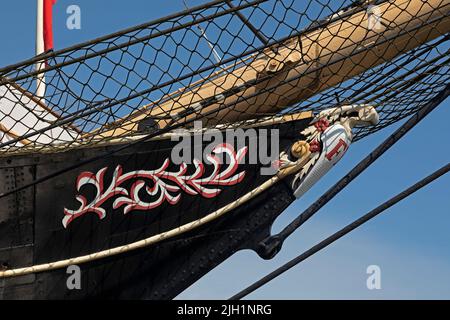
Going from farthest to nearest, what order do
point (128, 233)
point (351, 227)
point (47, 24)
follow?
point (47, 24) → point (128, 233) → point (351, 227)

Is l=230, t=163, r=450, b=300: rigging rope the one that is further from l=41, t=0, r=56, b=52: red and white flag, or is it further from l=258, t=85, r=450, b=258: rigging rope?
l=41, t=0, r=56, b=52: red and white flag

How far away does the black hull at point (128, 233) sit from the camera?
7023 mm

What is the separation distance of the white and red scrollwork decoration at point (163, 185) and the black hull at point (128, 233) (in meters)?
0.04

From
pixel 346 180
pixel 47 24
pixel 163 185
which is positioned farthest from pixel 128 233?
pixel 47 24

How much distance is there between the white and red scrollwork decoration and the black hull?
0.04 metres

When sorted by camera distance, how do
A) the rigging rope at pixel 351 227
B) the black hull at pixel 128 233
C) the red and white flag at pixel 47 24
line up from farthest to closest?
the red and white flag at pixel 47 24
the black hull at pixel 128 233
the rigging rope at pixel 351 227

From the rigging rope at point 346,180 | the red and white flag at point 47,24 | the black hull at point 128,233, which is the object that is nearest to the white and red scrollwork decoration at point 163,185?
the black hull at point 128,233

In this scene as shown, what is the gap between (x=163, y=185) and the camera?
23.1 ft

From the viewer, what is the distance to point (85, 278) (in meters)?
7.02

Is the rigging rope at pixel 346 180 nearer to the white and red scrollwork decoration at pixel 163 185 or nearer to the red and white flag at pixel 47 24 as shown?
the white and red scrollwork decoration at pixel 163 185

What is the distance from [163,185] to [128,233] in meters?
0.40

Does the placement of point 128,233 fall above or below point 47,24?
below

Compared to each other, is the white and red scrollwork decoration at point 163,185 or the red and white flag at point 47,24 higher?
the red and white flag at point 47,24

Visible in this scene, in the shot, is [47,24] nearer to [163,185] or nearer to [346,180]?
[163,185]
